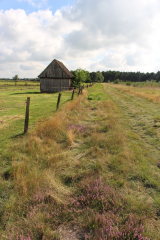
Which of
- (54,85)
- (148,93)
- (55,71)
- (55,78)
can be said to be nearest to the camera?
(148,93)

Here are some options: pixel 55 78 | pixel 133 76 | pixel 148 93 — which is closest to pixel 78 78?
pixel 55 78

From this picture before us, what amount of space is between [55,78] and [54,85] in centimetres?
163

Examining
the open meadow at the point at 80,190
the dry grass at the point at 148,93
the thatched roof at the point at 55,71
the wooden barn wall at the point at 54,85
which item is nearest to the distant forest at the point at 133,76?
the dry grass at the point at 148,93

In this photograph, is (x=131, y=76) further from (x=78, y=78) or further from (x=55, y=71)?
(x=55, y=71)

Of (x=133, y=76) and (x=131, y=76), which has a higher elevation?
(x=131, y=76)

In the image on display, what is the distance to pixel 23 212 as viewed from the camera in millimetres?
2666

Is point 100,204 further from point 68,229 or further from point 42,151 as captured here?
point 42,151

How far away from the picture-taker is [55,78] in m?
33.1

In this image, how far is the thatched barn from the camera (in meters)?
32.7

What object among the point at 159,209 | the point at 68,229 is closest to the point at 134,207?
the point at 159,209

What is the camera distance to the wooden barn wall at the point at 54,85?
33.2 m

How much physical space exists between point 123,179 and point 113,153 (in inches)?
53.9

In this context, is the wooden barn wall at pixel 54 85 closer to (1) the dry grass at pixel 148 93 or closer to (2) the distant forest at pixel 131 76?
(1) the dry grass at pixel 148 93

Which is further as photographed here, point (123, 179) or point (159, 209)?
point (123, 179)
